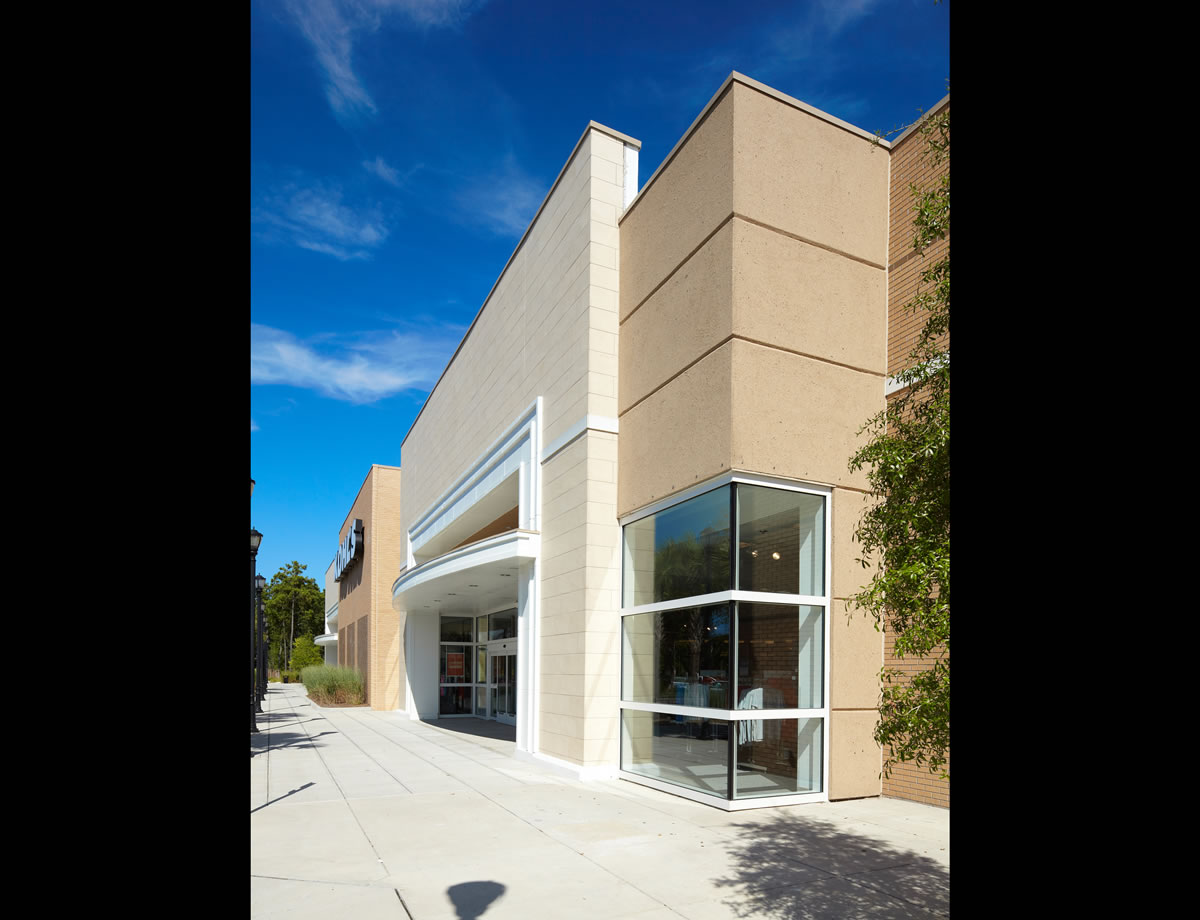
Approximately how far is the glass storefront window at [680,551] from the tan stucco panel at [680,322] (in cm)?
212

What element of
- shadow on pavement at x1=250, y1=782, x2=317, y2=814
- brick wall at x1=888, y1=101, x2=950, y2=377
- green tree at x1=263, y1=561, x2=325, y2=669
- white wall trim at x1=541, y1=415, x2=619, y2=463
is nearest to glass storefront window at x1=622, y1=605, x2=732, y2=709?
white wall trim at x1=541, y1=415, x2=619, y2=463

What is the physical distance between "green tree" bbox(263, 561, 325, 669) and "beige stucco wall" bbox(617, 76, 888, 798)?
77.0m

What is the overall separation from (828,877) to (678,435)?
6584mm

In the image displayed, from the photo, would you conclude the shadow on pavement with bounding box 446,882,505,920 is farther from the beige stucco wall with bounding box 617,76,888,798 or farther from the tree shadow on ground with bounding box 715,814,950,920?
the beige stucco wall with bounding box 617,76,888,798

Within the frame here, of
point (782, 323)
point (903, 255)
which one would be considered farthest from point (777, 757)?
point (903, 255)

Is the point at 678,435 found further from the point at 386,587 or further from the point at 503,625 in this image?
the point at 386,587

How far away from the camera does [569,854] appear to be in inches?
354

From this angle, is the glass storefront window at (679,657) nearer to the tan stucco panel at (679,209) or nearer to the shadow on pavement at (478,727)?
the tan stucco panel at (679,209)

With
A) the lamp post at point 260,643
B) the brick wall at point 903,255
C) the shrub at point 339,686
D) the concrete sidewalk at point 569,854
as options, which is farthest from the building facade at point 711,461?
the shrub at point 339,686

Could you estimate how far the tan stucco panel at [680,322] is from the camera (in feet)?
40.4

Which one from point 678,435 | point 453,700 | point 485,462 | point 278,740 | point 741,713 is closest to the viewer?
point 741,713

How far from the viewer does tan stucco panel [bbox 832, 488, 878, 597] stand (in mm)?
12312
